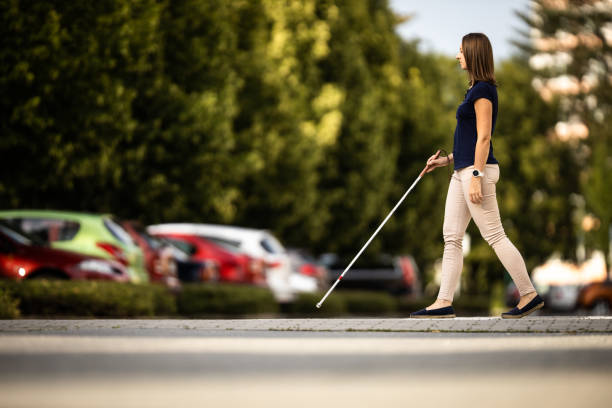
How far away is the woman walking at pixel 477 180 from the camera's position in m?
10.4

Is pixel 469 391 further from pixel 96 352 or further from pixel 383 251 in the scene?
pixel 383 251

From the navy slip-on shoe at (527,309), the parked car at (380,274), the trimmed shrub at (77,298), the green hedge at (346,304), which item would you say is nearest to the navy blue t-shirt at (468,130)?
the navy slip-on shoe at (527,309)

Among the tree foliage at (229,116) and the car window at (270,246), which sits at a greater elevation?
the tree foliage at (229,116)

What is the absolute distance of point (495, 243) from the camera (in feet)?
34.5

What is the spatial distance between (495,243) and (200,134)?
15.3m

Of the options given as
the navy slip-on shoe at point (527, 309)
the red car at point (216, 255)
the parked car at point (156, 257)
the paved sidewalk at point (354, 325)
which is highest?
the navy slip-on shoe at point (527, 309)

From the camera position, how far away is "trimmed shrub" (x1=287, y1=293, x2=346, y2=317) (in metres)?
24.9

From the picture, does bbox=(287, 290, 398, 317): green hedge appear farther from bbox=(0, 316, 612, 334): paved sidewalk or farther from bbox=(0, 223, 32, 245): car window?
bbox=(0, 316, 612, 334): paved sidewalk

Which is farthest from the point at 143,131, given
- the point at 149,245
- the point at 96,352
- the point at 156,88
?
the point at 96,352

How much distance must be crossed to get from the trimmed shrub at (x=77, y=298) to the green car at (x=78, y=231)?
2.65ft

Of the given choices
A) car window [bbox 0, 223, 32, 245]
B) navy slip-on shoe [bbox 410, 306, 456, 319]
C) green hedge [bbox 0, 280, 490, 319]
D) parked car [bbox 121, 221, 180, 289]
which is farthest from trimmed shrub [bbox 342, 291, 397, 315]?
navy slip-on shoe [bbox 410, 306, 456, 319]

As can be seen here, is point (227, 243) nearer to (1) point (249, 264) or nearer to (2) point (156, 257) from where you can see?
(1) point (249, 264)

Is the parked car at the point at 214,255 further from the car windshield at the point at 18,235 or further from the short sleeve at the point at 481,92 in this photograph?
the short sleeve at the point at 481,92

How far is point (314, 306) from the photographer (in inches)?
1016
